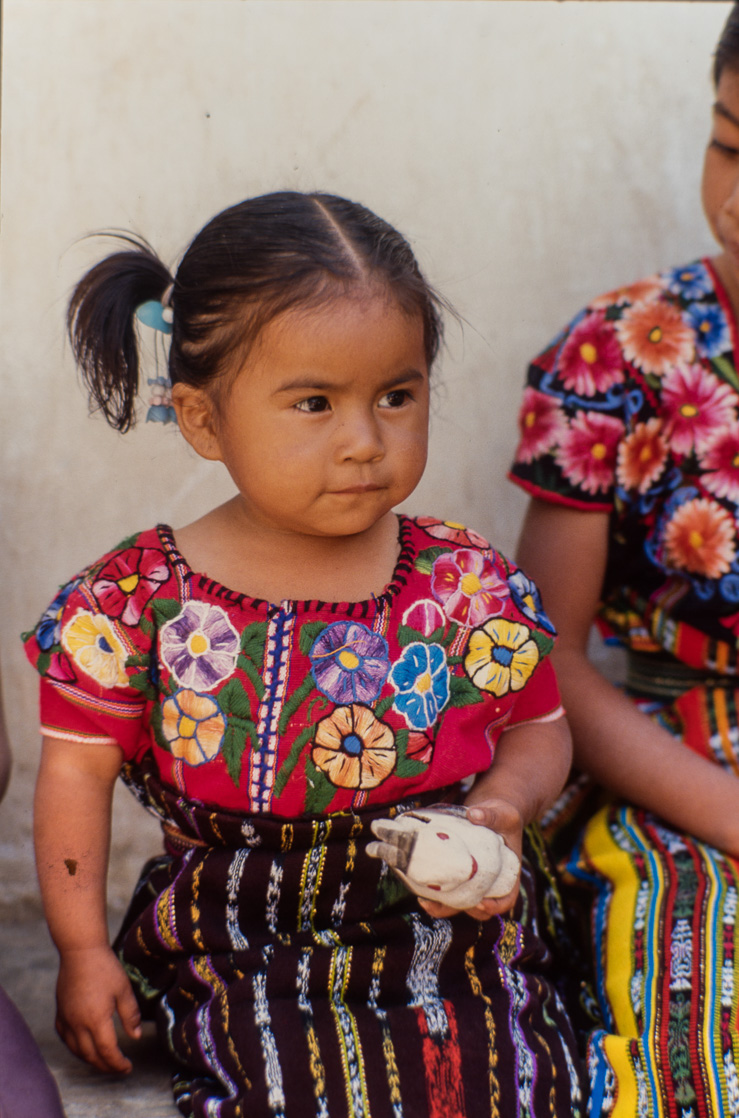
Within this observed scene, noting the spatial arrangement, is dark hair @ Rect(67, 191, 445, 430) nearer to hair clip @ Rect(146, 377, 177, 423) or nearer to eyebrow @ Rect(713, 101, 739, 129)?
hair clip @ Rect(146, 377, 177, 423)

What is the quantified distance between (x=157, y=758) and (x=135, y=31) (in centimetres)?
112

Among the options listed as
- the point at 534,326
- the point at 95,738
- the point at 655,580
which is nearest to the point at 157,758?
the point at 95,738

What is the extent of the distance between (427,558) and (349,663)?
178 mm

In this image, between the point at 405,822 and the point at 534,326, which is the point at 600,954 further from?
the point at 534,326

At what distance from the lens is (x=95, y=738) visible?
120 cm

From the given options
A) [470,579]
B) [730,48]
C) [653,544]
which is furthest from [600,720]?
[730,48]

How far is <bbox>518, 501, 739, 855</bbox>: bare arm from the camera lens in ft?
4.76

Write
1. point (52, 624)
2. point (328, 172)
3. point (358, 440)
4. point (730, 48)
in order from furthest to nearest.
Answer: point (328, 172) → point (730, 48) → point (52, 624) → point (358, 440)

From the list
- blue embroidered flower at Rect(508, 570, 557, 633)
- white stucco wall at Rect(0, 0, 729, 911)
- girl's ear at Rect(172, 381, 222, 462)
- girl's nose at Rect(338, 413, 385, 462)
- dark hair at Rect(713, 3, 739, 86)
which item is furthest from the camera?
white stucco wall at Rect(0, 0, 729, 911)

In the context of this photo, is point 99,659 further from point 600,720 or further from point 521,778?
point 600,720

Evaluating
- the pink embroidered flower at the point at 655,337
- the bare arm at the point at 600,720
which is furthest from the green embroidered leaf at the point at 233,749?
the pink embroidered flower at the point at 655,337

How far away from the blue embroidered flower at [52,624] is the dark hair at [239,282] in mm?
221

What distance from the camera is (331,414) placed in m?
1.13

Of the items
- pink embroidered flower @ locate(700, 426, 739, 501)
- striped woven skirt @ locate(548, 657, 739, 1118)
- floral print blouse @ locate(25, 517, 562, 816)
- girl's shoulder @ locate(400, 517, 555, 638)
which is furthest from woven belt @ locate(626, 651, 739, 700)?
floral print blouse @ locate(25, 517, 562, 816)
